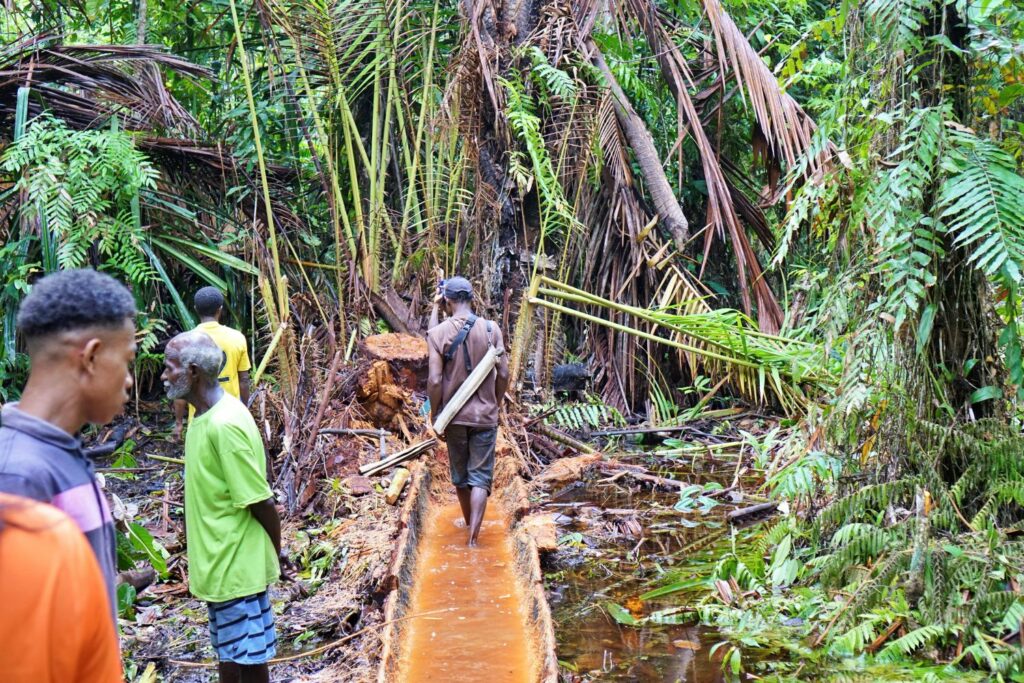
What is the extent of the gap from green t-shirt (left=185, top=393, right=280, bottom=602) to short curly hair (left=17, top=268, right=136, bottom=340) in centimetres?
127

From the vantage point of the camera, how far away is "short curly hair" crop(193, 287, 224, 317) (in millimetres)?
5551

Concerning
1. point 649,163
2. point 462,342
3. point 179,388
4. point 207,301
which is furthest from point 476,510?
point 649,163

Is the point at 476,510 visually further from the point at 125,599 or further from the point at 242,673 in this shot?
the point at 242,673

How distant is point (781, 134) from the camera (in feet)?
27.7

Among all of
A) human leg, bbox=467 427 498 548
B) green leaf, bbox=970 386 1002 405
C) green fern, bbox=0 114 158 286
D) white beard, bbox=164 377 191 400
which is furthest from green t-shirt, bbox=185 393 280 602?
green fern, bbox=0 114 158 286

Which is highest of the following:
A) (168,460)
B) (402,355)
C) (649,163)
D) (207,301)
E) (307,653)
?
(649,163)

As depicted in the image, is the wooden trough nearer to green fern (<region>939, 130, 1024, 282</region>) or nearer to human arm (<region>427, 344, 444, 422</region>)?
human arm (<region>427, 344, 444, 422</region>)

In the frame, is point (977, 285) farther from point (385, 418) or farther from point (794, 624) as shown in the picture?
point (385, 418)

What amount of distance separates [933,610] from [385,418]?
502 centimetres

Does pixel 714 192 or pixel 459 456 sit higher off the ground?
pixel 714 192

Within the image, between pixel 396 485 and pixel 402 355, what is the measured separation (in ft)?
6.70

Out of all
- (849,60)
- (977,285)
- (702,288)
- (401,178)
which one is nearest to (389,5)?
(401,178)

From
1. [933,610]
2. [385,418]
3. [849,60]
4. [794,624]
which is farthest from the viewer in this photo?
[385,418]

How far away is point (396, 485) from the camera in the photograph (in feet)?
20.7
